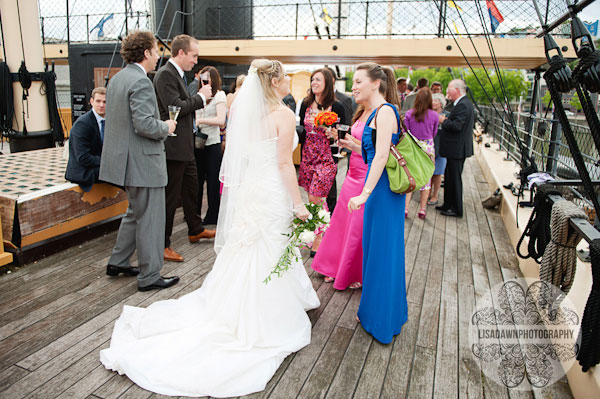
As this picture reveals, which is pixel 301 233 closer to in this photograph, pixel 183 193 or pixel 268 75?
pixel 268 75

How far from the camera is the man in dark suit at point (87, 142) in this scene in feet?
14.7

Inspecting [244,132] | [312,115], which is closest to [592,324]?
[244,132]

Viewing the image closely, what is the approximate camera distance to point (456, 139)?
6414mm

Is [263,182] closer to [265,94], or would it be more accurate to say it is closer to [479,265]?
[265,94]

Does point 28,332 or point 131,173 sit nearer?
point 28,332

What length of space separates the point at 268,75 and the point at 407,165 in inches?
44.3

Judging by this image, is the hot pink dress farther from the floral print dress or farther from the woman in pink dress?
the floral print dress

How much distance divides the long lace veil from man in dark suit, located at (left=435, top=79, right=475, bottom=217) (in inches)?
168

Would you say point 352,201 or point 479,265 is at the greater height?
point 352,201

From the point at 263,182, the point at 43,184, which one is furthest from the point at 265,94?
the point at 43,184

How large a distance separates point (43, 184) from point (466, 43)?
9.11 meters

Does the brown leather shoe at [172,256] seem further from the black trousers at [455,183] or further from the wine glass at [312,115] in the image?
the black trousers at [455,183]

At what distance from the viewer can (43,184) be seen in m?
4.57

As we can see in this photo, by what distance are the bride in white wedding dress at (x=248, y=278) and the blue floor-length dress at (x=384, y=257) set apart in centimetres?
51
